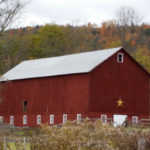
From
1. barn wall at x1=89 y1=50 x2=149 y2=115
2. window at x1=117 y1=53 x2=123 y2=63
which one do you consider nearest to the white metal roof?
window at x1=117 y1=53 x2=123 y2=63

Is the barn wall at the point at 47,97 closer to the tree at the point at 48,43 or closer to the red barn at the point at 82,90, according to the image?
the red barn at the point at 82,90

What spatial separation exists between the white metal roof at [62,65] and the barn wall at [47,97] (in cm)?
62

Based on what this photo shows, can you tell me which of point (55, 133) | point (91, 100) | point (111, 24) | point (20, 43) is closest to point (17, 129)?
point (91, 100)

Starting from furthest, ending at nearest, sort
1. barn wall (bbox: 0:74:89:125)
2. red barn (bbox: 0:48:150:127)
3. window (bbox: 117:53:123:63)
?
window (bbox: 117:53:123:63), barn wall (bbox: 0:74:89:125), red barn (bbox: 0:48:150:127)

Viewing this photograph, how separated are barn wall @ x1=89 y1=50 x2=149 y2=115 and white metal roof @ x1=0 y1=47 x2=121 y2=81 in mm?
1037

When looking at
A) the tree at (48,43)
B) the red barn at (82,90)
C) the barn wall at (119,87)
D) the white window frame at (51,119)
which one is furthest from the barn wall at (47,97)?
the tree at (48,43)

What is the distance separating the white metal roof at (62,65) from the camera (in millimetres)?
48281

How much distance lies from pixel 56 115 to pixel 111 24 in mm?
79504

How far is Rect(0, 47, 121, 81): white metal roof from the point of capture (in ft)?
158

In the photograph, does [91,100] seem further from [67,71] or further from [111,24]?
[111,24]

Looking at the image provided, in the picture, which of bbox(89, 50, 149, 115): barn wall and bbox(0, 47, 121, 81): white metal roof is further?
bbox(0, 47, 121, 81): white metal roof

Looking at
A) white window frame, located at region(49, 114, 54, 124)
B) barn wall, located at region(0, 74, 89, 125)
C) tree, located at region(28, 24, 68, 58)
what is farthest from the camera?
tree, located at region(28, 24, 68, 58)

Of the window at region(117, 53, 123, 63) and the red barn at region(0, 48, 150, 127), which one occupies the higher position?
the window at region(117, 53, 123, 63)

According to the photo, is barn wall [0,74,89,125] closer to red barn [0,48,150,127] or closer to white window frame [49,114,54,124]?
red barn [0,48,150,127]
